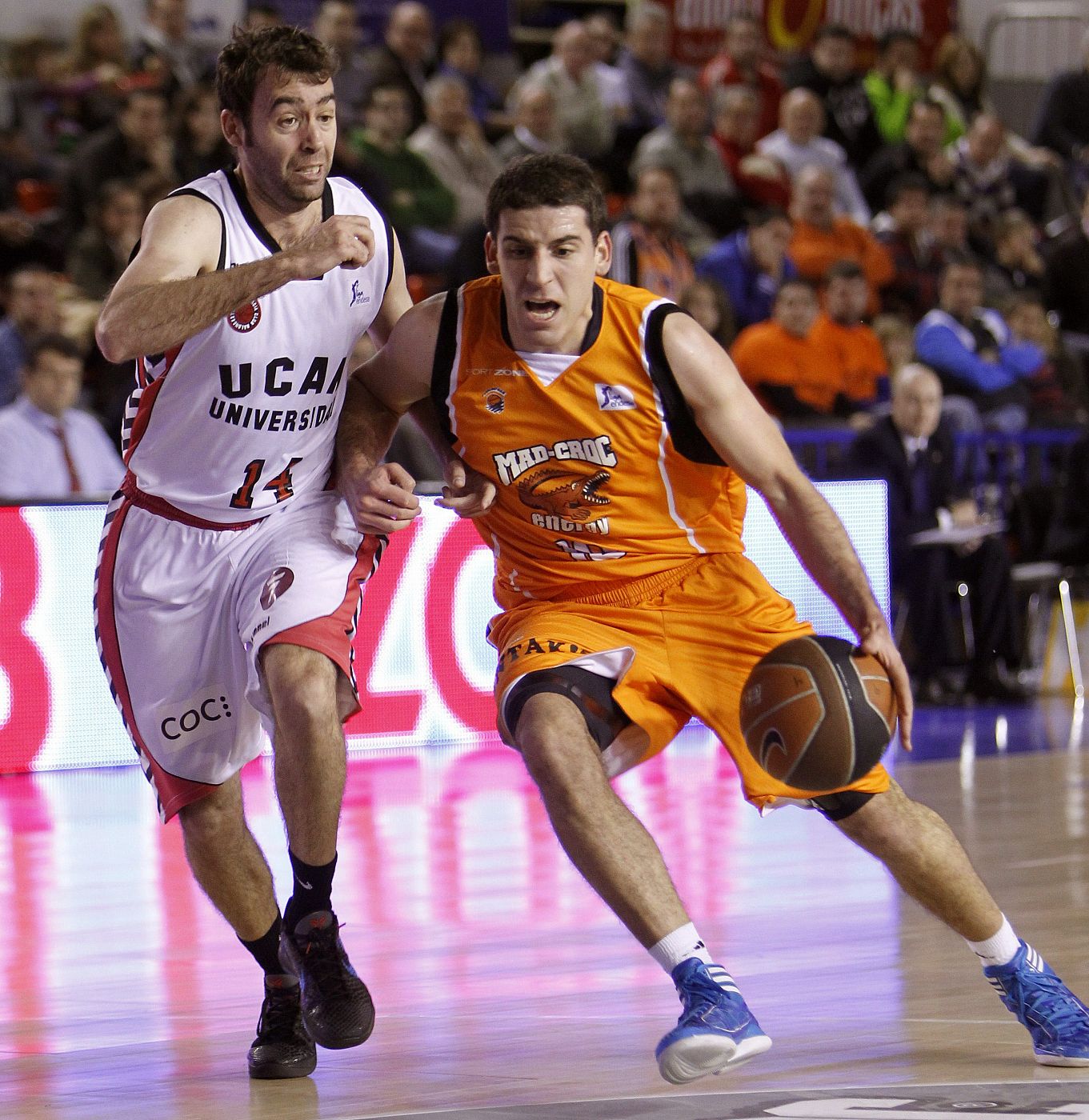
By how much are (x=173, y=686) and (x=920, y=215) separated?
11896 millimetres

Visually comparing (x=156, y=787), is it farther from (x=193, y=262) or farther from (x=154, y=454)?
(x=193, y=262)

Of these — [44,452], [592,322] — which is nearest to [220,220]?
[592,322]

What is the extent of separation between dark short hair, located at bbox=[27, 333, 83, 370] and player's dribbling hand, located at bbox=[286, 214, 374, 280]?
6372mm

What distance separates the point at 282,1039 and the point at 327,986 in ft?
0.68

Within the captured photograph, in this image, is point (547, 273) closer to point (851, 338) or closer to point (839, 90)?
point (851, 338)

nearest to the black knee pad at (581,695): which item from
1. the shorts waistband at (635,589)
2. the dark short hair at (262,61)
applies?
the shorts waistband at (635,589)

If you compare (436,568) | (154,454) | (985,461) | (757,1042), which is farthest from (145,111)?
(757,1042)

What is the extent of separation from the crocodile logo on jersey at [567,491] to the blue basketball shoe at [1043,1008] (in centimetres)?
127

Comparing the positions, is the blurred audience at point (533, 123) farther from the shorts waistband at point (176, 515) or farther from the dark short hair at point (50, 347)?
the shorts waistband at point (176, 515)

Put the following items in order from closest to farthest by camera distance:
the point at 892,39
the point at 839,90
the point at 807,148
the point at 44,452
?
the point at 44,452
the point at 807,148
the point at 839,90
the point at 892,39

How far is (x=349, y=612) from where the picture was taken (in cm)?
441

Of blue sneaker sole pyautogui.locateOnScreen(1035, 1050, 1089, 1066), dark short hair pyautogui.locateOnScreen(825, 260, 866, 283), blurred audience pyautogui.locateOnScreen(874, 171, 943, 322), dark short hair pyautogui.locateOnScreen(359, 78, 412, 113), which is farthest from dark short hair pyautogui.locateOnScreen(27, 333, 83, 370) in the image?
blue sneaker sole pyautogui.locateOnScreen(1035, 1050, 1089, 1066)

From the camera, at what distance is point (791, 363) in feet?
41.9

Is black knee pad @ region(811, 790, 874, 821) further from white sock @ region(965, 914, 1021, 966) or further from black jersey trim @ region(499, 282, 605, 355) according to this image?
black jersey trim @ region(499, 282, 605, 355)
